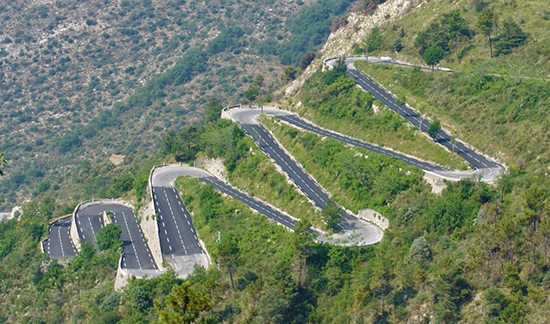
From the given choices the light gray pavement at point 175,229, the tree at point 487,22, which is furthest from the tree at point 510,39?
the light gray pavement at point 175,229

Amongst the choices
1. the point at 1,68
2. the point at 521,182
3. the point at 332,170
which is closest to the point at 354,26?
the point at 332,170

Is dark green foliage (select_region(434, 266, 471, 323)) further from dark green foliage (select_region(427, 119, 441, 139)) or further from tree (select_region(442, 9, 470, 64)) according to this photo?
tree (select_region(442, 9, 470, 64))

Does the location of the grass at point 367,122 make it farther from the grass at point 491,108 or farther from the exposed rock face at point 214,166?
the exposed rock face at point 214,166

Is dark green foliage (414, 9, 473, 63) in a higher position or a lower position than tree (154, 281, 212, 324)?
lower

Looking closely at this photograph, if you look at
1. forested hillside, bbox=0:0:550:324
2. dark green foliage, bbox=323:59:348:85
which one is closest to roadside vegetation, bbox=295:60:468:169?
dark green foliage, bbox=323:59:348:85

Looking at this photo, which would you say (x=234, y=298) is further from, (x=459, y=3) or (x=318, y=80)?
(x=459, y=3)

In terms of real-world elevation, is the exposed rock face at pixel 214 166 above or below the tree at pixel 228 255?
below
